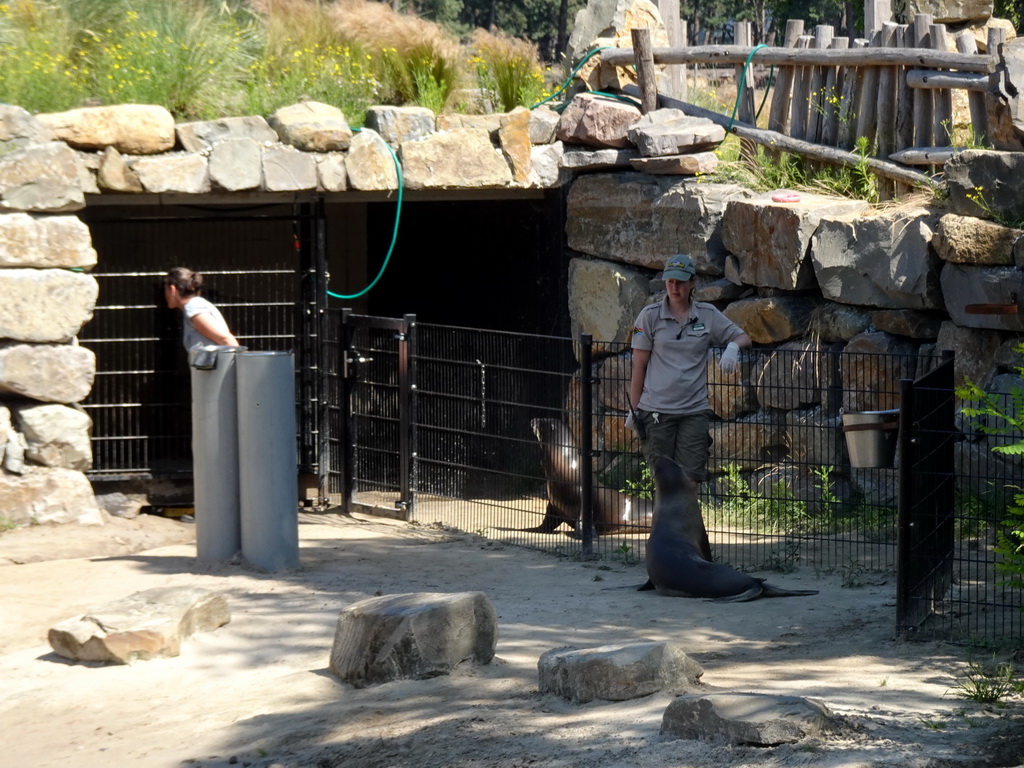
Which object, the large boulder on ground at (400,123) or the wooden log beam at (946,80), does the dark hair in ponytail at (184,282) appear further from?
the wooden log beam at (946,80)

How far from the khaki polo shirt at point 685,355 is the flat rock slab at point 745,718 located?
282cm

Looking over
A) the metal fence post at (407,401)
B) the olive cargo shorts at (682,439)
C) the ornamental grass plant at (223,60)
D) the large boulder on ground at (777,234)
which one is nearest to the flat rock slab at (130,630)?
the olive cargo shorts at (682,439)

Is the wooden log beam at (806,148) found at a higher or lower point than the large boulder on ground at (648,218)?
higher

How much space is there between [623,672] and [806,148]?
5.49 m

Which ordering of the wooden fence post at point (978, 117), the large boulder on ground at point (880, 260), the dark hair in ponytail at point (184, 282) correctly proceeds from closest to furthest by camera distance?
the large boulder on ground at point (880, 260)
the wooden fence post at point (978, 117)
the dark hair in ponytail at point (184, 282)

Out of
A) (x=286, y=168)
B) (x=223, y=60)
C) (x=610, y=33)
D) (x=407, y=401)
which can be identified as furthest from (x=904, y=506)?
(x=223, y=60)

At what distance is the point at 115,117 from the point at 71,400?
1.93m

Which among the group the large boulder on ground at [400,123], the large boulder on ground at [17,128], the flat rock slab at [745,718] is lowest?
the flat rock slab at [745,718]

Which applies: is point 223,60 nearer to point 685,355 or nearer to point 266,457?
point 266,457

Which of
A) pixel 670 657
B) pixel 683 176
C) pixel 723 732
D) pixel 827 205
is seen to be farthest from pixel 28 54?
pixel 723 732

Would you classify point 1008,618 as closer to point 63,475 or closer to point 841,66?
point 841,66

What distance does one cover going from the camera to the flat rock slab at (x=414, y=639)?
4.98m

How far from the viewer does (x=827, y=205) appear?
8406 mm

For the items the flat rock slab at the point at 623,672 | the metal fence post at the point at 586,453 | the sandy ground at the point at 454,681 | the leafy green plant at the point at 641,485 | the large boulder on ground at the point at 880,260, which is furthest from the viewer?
the leafy green plant at the point at 641,485
